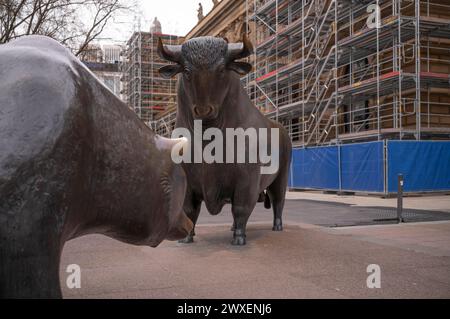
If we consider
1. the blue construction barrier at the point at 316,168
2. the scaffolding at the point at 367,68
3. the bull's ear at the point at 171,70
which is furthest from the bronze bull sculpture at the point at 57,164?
the blue construction barrier at the point at 316,168

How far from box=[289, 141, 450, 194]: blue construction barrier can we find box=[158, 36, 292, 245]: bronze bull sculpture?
1113 cm

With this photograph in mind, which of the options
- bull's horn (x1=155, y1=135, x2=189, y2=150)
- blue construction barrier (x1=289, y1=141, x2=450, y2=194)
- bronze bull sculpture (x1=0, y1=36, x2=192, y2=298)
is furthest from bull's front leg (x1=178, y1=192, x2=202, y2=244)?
blue construction barrier (x1=289, y1=141, x2=450, y2=194)

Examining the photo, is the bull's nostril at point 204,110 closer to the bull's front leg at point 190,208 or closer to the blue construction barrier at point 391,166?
the bull's front leg at point 190,208

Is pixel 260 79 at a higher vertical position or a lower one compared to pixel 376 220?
higher

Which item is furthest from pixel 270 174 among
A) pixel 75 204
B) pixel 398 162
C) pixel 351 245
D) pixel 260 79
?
pixel 260 79

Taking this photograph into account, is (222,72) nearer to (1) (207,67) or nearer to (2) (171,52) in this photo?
(1) (207,67)

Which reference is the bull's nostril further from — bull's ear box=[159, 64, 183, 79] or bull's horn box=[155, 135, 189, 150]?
bull's horn box=[155, 135, 189, 150]

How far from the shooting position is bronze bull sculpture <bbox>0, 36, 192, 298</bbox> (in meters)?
1.33

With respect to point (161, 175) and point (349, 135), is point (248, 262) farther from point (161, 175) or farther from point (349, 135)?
point (349, 135)

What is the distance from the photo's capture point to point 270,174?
6.53m

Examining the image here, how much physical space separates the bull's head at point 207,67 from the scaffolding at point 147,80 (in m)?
31.9

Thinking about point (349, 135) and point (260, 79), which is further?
point (260, 79)

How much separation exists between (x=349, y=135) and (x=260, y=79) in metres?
9.22

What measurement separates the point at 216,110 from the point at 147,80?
35.3m
